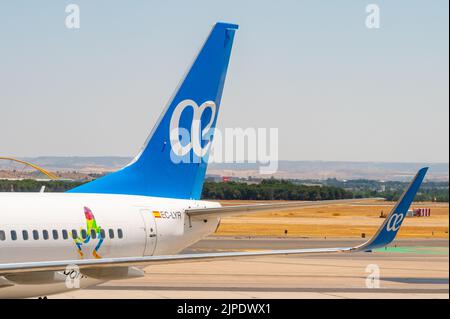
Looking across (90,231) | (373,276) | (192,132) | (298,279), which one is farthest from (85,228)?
(373,276)

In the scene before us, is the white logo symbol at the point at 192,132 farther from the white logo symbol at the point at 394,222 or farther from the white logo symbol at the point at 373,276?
the white logo symbol at the point at 373,276

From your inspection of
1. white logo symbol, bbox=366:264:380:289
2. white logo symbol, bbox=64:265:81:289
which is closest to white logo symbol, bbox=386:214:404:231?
white logo symbol, bbox=64:265:81:289

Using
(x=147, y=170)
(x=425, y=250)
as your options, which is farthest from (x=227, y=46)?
(x=425, y=250)

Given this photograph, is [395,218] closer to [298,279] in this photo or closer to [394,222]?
[394,222]

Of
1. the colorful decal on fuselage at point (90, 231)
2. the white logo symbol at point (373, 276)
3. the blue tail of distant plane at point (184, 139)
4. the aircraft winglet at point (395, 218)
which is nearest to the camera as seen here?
the aircraft winglet at point (395, 218)

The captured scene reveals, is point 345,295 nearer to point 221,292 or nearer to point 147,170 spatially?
point 221,292

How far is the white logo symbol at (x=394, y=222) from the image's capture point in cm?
2105

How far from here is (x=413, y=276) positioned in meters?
46.7

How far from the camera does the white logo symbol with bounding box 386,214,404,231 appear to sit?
829 inches

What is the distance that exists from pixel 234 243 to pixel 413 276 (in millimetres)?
26935

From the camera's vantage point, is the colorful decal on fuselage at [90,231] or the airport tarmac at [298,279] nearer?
the colorful decal on fuselage at [90,231]

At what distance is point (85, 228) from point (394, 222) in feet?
27.6

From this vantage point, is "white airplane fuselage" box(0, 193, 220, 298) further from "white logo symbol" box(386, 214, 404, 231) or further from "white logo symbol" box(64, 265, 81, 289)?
"white logo symbol" box(386, 214, 404, 231)

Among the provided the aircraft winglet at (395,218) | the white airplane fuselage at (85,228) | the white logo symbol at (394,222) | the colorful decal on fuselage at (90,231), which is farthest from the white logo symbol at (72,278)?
the white logo symbol at (394,222)
